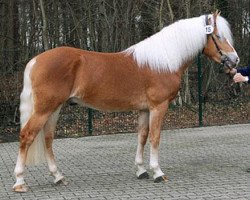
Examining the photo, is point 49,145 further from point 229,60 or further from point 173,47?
point 229,60

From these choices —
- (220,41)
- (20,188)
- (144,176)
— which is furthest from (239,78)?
(20,188)

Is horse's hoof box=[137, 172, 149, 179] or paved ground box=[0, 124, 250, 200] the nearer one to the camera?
paved ground box=[0, 124, 250, 200]

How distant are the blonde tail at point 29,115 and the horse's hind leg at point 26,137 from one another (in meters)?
0.12

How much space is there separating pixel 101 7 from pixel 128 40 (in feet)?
4.58

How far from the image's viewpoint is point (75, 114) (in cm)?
1357

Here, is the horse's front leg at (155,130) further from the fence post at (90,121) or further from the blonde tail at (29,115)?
the fence post at (90,121)

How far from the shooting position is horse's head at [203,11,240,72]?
745 centimetres

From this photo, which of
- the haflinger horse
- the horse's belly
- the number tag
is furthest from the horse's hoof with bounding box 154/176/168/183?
the number tag

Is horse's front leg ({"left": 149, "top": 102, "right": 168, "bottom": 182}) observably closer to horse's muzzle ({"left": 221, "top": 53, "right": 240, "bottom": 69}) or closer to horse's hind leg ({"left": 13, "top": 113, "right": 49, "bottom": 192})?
horse's muzzle ({"left": 221, "top": 53, "right": 240, "bottom": 69})

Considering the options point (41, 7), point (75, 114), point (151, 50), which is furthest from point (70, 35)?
point (151, 50)

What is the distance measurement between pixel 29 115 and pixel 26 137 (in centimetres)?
31

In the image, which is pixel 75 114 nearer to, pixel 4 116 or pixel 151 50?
pixel 4 116

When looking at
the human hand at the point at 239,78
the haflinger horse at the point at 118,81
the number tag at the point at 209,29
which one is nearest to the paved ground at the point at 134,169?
the haflinger horse at the point at 118,81

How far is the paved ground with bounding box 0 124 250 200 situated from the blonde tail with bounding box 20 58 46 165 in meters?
0.43
